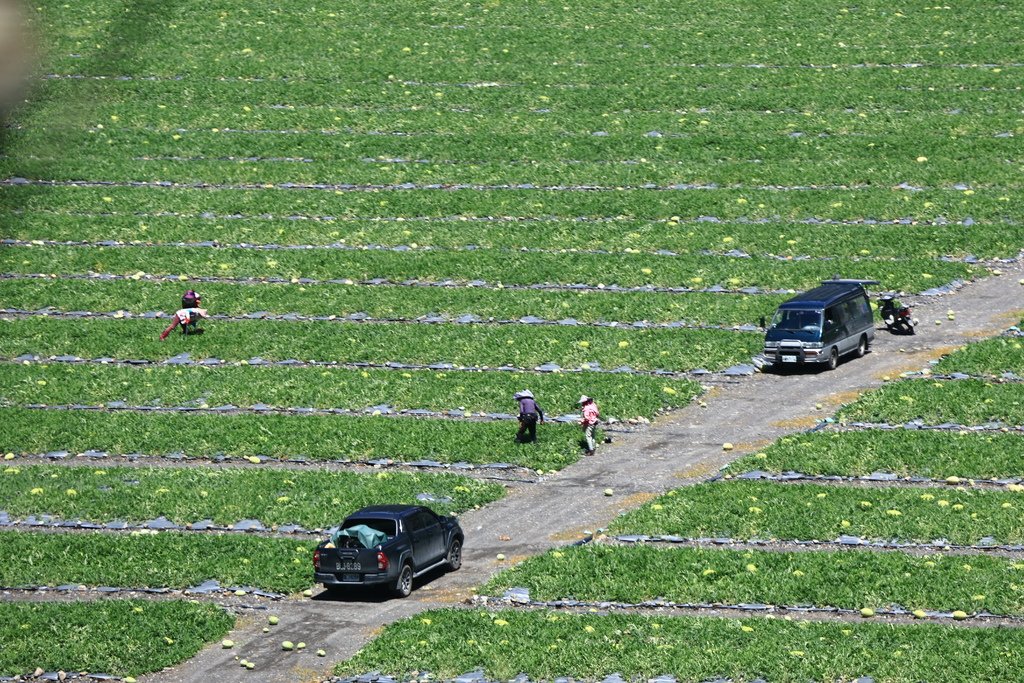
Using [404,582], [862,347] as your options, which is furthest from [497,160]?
[404,582]

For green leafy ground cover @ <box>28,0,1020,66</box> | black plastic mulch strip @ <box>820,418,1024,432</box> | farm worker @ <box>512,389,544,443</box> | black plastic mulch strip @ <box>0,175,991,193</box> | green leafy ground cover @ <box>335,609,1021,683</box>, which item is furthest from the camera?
green leafy ground cover @ <box>28,0,1020,66</box>

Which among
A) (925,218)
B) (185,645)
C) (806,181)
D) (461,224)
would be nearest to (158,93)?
(461,224)

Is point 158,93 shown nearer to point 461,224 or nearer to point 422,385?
point 461,224

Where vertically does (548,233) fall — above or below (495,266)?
above

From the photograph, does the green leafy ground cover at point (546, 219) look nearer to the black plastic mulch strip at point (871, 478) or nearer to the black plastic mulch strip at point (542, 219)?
the black plastic mulch strip at point (542, 219)

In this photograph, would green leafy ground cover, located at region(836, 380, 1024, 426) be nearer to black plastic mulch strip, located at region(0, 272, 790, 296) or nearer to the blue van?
the blue van

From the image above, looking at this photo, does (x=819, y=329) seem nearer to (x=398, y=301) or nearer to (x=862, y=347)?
(x=862, y=347)

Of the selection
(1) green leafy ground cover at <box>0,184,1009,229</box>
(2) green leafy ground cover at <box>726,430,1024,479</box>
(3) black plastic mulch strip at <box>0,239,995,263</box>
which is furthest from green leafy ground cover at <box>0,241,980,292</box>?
(2) green leafy ground cover at <box>726,430,1024,479</box>
